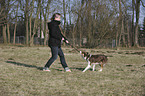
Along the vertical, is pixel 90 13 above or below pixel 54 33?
above

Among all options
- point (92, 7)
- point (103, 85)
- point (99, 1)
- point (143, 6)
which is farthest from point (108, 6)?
point (103, 85)

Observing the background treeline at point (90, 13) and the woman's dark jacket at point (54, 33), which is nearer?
the woman's dark jacket at point (54, 33)

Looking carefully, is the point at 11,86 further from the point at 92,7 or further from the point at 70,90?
the point at 92,7

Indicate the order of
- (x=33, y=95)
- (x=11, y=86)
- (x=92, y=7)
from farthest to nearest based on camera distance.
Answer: (x=92, y=7) → (x=11, y=86) → (x=33, y=95)

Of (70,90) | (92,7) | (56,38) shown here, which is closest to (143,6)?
(92,7)

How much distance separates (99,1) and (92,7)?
3476mm

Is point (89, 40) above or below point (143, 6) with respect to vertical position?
below

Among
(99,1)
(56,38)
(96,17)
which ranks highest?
(99,1)

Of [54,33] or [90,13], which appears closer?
[54,33]

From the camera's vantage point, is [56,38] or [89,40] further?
[89,40]

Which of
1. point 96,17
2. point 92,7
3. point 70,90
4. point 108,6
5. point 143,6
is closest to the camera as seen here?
point 70,90

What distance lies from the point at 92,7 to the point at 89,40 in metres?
5.03

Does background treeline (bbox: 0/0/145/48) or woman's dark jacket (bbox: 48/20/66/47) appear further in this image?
background treeline (bbox: 0/0/145/48)

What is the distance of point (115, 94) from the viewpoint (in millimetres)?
4719
